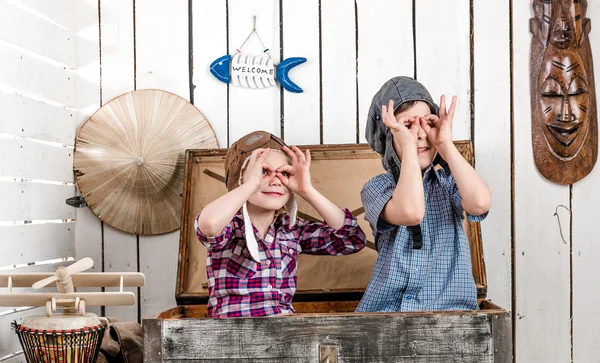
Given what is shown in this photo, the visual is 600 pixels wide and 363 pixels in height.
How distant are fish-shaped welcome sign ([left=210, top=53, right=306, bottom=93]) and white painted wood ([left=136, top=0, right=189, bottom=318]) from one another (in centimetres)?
13

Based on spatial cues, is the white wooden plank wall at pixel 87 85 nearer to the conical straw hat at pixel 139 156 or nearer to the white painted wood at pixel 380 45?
the conical straw hat at pixel 139 156

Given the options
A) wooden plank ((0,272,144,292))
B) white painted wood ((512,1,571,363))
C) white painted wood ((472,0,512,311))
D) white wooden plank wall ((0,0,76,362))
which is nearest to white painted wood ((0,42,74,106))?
white wooden plank wall ((0,0,76,362))

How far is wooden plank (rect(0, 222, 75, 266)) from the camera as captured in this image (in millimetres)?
1706

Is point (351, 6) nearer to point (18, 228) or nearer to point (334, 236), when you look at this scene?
point (334, 236)

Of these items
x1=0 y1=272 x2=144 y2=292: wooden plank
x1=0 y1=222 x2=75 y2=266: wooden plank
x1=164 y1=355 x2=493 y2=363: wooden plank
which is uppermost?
x1=0 y1=222 x2=75 y2=266: wooden plank

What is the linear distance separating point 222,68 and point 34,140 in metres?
0.62

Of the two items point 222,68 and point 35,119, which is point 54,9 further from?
point 222,68

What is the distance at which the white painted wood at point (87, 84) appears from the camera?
2.14 metres

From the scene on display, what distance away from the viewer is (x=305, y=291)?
1.89m

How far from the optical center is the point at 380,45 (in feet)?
6.97

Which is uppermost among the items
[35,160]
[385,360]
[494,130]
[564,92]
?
[564,92]

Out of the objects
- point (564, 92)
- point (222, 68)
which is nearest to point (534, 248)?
point (564, 92)

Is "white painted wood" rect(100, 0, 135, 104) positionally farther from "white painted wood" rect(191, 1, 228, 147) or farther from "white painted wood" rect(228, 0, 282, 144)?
"white painted wood" rect(228, 0, 282, 144)

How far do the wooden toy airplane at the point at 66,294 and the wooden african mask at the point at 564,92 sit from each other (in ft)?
4.37
